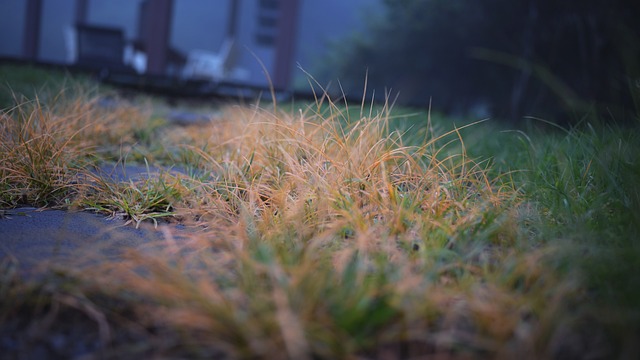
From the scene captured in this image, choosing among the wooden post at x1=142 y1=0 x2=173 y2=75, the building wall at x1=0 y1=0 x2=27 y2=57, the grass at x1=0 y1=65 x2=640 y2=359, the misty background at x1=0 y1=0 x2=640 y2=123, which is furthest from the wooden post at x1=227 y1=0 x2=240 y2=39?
the grass at x1=0 y1=65 x2=640 y2=359

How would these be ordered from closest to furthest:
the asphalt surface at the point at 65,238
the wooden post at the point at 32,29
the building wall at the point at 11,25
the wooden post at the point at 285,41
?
the asphalt surface at the point at 65,238
the wooden post at the point at 285,41
the wooden post at the point at 32,29
the building wall at the point at 11,25

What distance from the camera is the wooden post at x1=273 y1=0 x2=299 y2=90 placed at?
7.07 m

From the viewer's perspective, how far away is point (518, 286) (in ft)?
3.35

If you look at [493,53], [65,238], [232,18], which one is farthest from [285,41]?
[65,238]

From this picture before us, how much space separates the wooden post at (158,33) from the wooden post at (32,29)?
2.36 m

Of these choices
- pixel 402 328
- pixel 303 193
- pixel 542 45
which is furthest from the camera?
pixel 542 45

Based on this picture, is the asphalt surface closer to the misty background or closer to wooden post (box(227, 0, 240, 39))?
the misty background

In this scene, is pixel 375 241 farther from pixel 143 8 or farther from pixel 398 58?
pixel 143 8

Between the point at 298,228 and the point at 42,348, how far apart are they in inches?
25.9

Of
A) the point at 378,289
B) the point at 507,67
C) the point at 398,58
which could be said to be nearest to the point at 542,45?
the point at 507,67

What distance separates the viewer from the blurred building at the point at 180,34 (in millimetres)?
7074

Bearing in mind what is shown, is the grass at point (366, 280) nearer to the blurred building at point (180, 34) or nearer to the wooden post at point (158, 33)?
the blurred building at point (180, 34)

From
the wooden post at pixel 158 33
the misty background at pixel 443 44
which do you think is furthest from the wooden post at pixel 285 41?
the wooden post at pixel 158 33

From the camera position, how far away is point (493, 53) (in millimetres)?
7609
